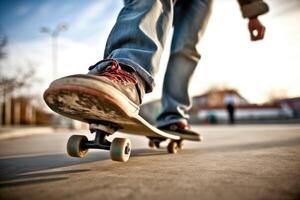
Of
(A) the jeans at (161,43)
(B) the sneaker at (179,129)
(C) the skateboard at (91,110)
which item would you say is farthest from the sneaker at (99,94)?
(B) the sneaker at (179,129)

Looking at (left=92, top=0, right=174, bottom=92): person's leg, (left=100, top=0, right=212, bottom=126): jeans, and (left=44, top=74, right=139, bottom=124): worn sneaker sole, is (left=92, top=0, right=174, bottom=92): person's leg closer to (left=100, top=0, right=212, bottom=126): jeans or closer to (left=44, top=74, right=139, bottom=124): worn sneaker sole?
(left=100, top=0, right=212, bottom=126): jeans

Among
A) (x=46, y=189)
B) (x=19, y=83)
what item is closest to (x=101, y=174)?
(x=46, y=189)

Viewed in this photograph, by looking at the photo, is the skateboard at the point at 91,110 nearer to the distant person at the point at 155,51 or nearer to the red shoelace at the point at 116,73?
the distant person at the point at 155,51

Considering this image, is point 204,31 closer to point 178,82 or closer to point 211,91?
point 178,82

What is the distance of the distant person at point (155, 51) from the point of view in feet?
4.07

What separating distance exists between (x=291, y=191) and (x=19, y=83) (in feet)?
40.4

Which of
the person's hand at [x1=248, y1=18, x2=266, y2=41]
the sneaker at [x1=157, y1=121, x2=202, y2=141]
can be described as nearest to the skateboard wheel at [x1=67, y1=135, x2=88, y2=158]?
the sneaker at [x1=157, y1=121, x2=202, y2=141]

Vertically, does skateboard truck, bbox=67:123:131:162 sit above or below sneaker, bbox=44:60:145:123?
below

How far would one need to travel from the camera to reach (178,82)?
212cm

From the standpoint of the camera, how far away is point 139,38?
1.41 meters

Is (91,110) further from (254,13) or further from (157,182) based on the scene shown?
(254,13)

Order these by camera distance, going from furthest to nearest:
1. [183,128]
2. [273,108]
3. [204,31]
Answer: [273,108], [204,31], [183,128]

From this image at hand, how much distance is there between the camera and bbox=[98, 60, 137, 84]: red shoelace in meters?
1.20

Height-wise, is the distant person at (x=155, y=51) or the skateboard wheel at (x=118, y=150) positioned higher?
the distant person at (x=155, y=51)
